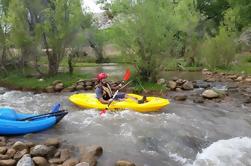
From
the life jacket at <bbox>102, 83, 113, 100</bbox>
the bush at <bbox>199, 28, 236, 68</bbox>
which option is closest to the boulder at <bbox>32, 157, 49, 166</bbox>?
the life jacket at <bbox>102, 83, 113, 100</bbox>

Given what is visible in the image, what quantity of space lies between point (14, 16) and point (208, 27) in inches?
917

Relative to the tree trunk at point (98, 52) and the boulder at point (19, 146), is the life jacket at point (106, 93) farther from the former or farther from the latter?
the tree trunk at point (98, 52)

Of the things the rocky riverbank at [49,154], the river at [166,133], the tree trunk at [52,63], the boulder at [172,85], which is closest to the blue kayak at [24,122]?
the river at [166,133]

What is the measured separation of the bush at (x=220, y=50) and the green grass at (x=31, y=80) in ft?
24.5

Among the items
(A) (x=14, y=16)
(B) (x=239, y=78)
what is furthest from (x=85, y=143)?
(B) (x=239, y=78)

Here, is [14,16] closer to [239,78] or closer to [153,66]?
[153,66]

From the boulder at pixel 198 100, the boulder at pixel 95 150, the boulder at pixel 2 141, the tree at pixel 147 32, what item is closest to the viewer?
the boulder at pixel 95 150

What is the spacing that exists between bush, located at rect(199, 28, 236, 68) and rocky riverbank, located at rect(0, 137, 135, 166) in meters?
14.1

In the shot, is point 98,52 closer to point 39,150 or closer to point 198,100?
point 198,100

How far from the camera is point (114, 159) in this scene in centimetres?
715

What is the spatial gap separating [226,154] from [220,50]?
13500mm

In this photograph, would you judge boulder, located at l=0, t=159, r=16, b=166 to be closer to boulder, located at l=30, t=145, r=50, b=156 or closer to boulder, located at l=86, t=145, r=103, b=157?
boulder, located at l=30, t=145, r=50, b=156

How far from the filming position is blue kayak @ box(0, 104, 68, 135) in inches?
329

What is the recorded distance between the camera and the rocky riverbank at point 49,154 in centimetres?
670
